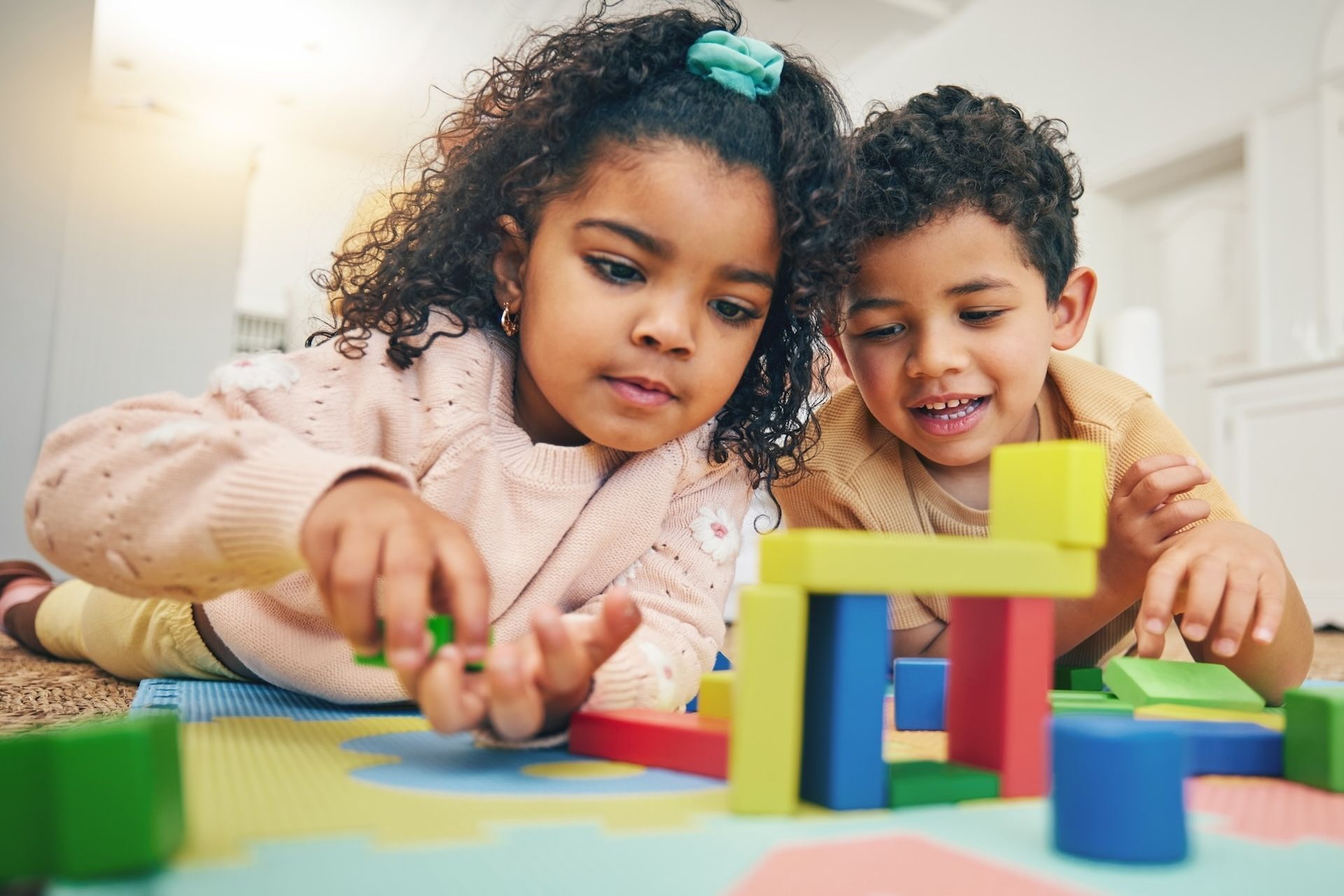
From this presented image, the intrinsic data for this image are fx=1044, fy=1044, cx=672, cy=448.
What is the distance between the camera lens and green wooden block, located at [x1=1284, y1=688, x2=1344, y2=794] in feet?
1.64

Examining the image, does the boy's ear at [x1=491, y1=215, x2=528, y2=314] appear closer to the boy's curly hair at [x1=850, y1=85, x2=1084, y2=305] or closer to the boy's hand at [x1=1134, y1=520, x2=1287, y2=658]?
the boy's curly hair at [x1=850, y1=85, x2=1084, y2=305]

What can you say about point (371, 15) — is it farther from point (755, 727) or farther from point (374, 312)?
point (755, 727)

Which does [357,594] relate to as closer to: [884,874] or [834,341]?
[884,874]

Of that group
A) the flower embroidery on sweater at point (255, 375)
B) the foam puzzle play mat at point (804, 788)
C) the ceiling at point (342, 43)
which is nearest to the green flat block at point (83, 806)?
the foam puzzle play mat at point (804, 788)

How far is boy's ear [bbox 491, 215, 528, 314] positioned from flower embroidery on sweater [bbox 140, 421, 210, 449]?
1.01 ft

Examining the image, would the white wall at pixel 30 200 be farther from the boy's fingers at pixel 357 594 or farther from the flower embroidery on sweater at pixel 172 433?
the boy's fingers at pixel 357 594

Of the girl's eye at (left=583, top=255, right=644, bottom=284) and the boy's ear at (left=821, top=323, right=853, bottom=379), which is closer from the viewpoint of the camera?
the girl's eye at (left=583, top=255, right=644, bottom=284)

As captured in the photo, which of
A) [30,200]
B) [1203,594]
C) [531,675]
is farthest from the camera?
[30,200]

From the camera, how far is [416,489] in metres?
0.61

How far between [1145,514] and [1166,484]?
0.05 metres

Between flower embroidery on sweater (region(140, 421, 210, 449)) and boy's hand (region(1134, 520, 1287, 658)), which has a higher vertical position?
flower embroidery on sweater (region(140, 421, 210, 449))

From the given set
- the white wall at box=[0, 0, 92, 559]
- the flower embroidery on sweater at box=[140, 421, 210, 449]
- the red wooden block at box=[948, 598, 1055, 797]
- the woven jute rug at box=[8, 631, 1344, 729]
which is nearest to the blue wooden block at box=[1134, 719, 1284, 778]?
the red wooden block at box=[948, 598, 1055, 797]

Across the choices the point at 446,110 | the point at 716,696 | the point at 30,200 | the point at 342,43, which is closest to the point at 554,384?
the point at 716,696

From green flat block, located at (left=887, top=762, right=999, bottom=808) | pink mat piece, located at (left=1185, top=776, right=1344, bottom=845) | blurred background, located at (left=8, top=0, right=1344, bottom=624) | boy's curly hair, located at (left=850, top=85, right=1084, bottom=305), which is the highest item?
blurred background, located at (left=8, top=0, right=1344, bottom=624)
